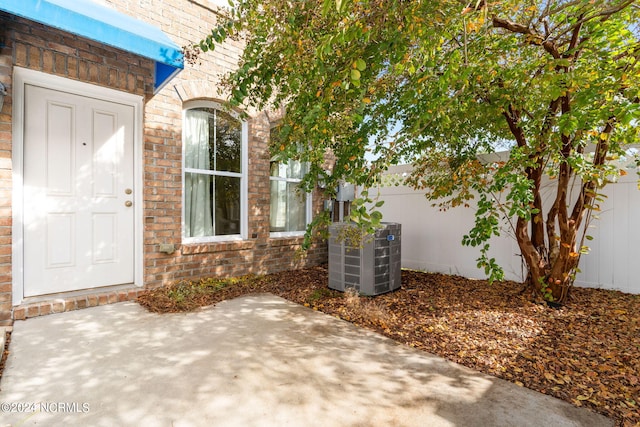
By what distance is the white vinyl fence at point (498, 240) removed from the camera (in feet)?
12.4

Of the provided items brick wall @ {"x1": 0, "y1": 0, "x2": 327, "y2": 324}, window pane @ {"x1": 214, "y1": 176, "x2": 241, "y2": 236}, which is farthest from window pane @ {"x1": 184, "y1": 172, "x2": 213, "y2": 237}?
brick wall @ {"x1": 0, "y1": 0, "x2": 327, "y2": 324}

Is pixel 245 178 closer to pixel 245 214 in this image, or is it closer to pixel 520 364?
pixel 245 214

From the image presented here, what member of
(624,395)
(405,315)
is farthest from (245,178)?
(624,395)

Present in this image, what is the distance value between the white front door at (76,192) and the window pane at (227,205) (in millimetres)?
1119

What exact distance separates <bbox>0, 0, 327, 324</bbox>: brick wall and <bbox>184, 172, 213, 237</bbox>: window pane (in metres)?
0.22

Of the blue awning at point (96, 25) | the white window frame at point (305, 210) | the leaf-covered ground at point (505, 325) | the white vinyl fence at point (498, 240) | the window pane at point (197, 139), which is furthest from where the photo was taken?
the white window frame at point (305, 210)

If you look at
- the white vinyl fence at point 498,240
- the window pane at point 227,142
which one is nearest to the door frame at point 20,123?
the window pane at point 227,142

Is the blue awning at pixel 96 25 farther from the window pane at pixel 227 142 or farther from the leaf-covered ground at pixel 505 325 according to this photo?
the leaf-covered ground at pixel 505 325

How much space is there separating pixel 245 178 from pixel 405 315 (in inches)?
118

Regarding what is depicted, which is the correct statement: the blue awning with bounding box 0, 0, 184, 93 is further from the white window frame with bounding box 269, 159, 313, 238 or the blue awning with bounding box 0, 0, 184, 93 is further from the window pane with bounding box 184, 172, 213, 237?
the white window frame with bounding box 269, 159, 313, 238

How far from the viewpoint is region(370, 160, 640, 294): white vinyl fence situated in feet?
12.4

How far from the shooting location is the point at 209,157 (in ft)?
14.8

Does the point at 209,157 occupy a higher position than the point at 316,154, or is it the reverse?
the point at 209,157

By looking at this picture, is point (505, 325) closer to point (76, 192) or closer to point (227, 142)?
point (227, 142)
